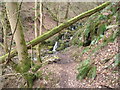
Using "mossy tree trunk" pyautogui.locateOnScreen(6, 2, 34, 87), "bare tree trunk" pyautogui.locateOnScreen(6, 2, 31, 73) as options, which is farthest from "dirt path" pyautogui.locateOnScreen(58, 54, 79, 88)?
"bare tree trunk" pyautogui.locateOnScreen(6, 2, 31, 73)

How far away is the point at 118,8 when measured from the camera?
23.5ft

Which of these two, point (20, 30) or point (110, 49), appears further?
point (20, 30)

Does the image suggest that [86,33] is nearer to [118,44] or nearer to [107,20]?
[107,20]

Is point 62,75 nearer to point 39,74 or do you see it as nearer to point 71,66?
point 71,66

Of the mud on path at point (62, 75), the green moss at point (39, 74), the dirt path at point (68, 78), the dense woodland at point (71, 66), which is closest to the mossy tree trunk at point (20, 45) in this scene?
the dense woodland at point (71, 66)

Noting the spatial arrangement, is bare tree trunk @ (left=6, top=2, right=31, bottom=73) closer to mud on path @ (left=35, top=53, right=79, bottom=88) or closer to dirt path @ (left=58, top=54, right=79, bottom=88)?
mud on path @ (left=35, top=53, right=79, bottom=88)

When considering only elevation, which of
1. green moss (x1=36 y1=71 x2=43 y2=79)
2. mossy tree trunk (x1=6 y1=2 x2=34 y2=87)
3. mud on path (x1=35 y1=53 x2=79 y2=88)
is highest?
mossy tree trunk (x1=6 y1=2 x2=34 y2=87)

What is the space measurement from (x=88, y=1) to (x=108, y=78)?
23952mm

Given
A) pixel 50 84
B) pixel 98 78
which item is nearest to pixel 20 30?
pixel 50 84

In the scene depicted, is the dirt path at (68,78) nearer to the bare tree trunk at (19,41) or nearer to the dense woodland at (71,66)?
the dense woodland at (71,66)

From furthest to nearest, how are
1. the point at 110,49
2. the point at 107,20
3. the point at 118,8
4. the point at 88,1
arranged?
the point at 88,1 → the point at 107,20 → the point at 118,8 → the point at 110,49

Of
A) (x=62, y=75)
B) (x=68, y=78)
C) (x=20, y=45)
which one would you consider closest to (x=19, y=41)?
(x=20, y=45)

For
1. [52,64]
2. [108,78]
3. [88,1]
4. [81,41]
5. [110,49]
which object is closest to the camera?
[108,78]

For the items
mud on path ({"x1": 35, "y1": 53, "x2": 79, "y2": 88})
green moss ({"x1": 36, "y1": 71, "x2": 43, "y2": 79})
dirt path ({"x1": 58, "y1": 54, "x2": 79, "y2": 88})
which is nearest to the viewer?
dirt path ({"x1": 58, "y1": 54, "x2": 79, "y2": 88})
